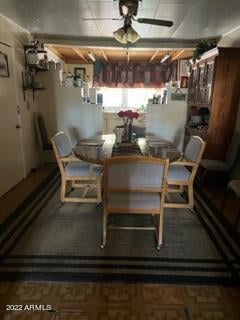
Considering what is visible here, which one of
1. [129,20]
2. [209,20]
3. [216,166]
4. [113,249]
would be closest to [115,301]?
[113,249]

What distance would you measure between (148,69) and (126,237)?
650 cm

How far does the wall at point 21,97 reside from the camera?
336 cm

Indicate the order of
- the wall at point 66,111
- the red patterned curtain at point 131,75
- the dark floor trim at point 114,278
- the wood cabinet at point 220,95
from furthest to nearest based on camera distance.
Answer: the red patterned curtain at point 131,75, the wall at point 66,111, the wood cabinet at point 220,95, the dark floor trim at point 114,278

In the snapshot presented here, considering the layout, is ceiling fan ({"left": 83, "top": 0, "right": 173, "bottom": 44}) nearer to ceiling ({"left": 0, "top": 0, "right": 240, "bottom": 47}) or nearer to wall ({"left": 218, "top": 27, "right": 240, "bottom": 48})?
ceiling ({"left": 0, "top": 0, "right": 240, "bottom": 47})

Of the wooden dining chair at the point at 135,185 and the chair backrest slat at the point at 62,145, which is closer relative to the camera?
the wooden dining chair at the point at 135,185

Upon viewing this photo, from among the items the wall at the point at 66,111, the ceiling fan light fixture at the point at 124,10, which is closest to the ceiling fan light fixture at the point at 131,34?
the ceiling fan light fixture at the point at 124,10

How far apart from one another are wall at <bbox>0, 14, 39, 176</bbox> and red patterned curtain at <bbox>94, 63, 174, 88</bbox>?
3679 mm

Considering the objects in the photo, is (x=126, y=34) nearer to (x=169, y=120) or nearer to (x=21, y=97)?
(x=21, y=97)

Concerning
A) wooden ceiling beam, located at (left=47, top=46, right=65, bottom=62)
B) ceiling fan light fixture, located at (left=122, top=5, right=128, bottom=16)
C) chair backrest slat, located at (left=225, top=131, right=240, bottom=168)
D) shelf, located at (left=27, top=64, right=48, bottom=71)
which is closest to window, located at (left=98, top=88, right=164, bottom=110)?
wooden ceiling beam, located at (left=47, top=46, right=65, bottom=62)

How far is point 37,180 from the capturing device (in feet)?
12.6

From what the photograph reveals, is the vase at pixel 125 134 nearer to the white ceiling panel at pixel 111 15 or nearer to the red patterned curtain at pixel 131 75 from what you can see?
the white ceiling panel at pixel 111 15

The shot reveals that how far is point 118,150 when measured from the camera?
290cm

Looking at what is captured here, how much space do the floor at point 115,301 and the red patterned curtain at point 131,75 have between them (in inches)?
271

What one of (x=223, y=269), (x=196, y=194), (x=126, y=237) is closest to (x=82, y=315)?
(x=126, y=237)
